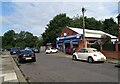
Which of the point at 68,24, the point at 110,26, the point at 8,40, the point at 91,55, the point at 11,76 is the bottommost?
the point at 11,76

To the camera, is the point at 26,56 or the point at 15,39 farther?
the point at 15,39

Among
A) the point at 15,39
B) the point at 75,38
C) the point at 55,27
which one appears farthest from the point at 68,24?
the point at 15,39

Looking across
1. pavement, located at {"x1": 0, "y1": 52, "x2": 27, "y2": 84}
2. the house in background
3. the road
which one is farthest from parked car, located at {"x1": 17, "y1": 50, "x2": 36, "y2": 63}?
the house in background

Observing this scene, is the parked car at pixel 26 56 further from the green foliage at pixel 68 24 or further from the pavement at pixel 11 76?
the green foliage at pixel 68 24

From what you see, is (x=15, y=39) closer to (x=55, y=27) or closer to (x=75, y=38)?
(x=55, y=27)

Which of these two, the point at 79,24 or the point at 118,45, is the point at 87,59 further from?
the point at 79,24

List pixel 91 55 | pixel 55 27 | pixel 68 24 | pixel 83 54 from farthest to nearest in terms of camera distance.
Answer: pixel 68 24 → pixel 55 27 → pixel 83 54 → pixel 91 55

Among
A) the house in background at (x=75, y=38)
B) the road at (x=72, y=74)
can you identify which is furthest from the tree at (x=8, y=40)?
the road at (x=72, y=74)

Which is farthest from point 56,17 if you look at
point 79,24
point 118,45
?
Result: point 118,45

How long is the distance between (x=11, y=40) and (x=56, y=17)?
206 feet

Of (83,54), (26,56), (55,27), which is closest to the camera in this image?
(83,54)

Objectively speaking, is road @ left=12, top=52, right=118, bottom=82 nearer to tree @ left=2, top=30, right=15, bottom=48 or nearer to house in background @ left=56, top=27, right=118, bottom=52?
house in background @ left=56, top=27, right=118, bottom=52

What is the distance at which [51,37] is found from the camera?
219 feet

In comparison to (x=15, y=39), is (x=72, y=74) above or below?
below
